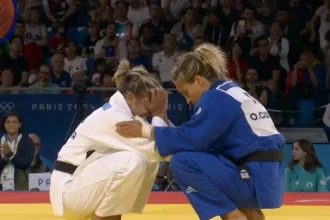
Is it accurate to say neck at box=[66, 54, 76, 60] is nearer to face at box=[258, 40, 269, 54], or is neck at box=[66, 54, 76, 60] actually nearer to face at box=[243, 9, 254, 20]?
face at box=[243, 9, 254, 20]

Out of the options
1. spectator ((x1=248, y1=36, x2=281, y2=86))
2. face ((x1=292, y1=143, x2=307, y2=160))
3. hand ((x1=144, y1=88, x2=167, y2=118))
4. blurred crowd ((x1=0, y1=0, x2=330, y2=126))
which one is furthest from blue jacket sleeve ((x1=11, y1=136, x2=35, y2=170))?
hand ((x1=144, y1=88, x2=167, y2=118))

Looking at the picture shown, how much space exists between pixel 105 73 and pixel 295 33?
8.21 ft

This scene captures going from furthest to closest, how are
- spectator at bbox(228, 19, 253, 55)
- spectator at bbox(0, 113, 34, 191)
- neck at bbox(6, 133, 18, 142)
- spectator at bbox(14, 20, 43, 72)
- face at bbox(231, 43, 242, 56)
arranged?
spectator at bbox(14, 20, 43, 72), spectator at bbox(228, 19, 253, 55), face at bbox(231, 43, 242, 56), neck at bbox(6, 133, 18, 142), spectator at bbox(0, 113, 34, 191)

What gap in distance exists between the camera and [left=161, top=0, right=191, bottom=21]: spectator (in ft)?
38.2

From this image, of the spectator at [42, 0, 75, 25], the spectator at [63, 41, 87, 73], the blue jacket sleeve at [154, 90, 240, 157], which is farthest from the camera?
the spectator at [42, 0, 75, 25]

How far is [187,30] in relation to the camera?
1134 centimetres

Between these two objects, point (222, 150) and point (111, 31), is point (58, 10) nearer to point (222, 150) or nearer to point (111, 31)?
point (111, 31)

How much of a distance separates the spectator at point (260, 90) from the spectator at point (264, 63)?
0.33 m

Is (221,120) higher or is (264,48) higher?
(221,120)

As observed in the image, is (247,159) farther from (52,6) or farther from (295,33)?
(52,6)

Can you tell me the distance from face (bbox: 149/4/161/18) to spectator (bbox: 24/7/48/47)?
1.48 m

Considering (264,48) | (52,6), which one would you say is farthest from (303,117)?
(52,6)

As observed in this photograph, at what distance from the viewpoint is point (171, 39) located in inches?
435

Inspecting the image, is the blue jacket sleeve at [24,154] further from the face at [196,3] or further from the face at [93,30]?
the face at [196,3]
